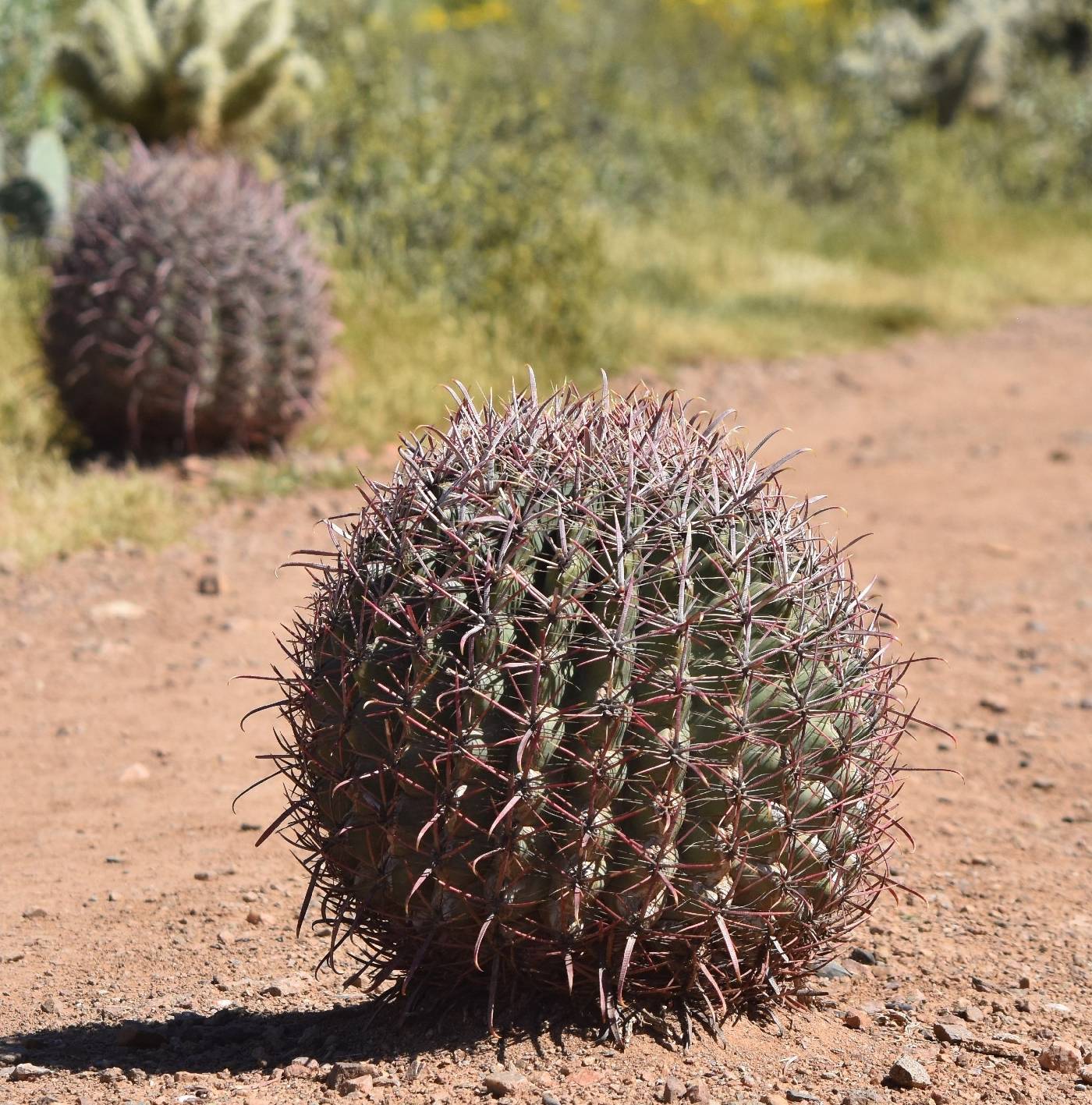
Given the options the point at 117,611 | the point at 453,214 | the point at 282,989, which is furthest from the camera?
the point at 453,214

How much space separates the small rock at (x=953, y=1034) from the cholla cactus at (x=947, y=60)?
52.3 ft

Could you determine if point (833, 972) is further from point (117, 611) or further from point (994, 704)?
point (117, 611)

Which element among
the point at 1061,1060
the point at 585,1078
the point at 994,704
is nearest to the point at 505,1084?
the point at 585,1078

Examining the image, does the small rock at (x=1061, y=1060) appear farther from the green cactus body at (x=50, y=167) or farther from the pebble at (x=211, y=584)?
the green cactus body at (x=50, y=167)

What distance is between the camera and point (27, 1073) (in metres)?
2.74

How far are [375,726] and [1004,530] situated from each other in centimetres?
517

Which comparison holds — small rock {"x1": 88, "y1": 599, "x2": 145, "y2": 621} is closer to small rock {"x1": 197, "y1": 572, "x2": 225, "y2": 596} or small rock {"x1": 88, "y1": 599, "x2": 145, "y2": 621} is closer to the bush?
small rock {"x1": 197, "y1": 572, "x2": 225, "y2": 596}

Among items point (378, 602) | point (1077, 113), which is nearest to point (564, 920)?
point (378, 602)

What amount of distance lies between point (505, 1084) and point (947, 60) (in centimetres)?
1765

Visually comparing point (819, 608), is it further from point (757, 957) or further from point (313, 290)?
point (313, 290)

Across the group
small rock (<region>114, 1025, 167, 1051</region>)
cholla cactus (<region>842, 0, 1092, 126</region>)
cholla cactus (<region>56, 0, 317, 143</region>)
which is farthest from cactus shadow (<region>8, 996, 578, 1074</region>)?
cholla cactus (<region>842, 0, 1092, 126</region>)

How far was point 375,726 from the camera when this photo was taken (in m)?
2.58

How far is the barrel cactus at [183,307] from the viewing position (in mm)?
6855

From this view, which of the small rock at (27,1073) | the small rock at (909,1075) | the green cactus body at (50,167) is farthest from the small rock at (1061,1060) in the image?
the green cactus body at (50,167)
